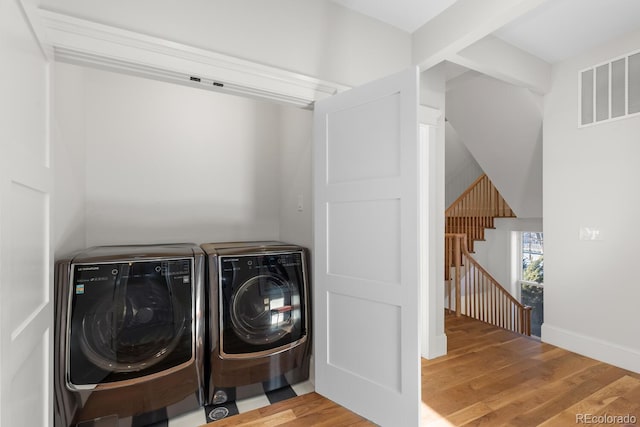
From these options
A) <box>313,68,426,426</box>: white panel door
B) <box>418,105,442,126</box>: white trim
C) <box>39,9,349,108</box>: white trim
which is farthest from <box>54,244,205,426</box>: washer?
<box>418,105,442,126</box>: white trim

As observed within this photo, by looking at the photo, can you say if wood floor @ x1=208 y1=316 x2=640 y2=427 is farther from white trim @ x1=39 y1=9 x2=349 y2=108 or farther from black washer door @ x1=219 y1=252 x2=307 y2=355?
white trim @ x1=39 y1=9 x2=349 y2=108

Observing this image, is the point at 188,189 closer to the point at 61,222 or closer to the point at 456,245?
the point at 61,222

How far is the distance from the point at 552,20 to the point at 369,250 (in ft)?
7.18

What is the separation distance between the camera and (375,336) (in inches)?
69.7

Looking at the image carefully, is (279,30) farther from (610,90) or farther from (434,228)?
(610,90)

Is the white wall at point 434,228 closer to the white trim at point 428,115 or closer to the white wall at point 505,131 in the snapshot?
the white trim at point 428,115

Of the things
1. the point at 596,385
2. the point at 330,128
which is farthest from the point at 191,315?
the point at 596,385

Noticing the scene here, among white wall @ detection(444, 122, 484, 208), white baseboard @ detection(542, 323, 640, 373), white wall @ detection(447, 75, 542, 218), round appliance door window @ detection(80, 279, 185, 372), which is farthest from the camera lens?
white wall @ detection(444, 122, 484, 208)

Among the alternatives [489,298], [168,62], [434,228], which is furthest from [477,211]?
[168,62]

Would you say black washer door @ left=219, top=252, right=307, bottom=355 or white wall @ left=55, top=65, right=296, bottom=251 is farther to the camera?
white wall @ left=55, top=65, right=296, bottom=251

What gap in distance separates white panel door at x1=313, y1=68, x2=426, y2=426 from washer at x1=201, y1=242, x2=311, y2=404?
179 mm

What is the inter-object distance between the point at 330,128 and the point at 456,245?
2.78 metres

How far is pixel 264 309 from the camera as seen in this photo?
2.12 metres

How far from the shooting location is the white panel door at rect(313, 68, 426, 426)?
1.61 metres
